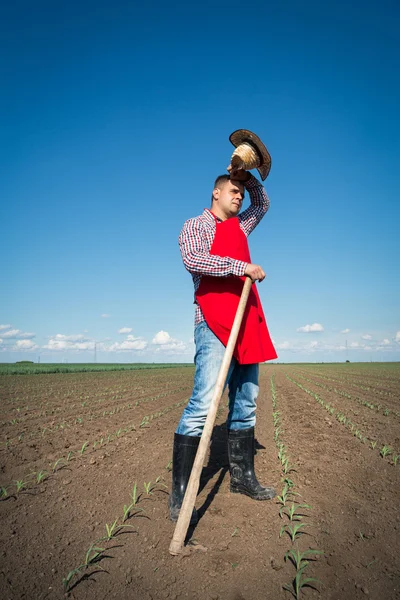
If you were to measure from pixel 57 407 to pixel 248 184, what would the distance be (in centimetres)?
788

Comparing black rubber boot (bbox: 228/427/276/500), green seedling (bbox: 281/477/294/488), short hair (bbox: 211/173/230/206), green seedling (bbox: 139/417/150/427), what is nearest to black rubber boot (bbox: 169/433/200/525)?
black rubber boot (bbox: 228/427/276/500)

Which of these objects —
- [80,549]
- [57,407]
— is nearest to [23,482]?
[80,549]

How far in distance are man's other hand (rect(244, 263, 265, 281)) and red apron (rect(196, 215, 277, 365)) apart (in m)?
0.23

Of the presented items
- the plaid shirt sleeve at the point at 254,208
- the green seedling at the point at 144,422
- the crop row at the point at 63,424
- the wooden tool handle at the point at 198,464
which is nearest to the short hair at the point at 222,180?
the plaid shirt sleeve at the point at 254,208

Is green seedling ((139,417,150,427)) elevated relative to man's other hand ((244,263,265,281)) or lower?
lower

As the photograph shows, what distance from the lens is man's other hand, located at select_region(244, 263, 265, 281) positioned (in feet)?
7.61

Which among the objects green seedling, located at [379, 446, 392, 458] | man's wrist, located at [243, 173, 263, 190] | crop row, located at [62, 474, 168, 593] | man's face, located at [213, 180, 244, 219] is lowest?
green seedling, located at [379, 446, 392, 458]

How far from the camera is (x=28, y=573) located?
69.3 inches

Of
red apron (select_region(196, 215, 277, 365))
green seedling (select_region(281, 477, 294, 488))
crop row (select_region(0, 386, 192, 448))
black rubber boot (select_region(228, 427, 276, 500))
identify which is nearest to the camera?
red apron (select_region(196, 215, 277, 365))

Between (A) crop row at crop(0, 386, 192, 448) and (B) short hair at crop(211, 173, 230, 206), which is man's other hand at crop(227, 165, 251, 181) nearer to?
(B) short hair at crop(211, 173, 230, 206)

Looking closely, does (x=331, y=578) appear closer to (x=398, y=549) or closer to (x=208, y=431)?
(x=398, y=549)

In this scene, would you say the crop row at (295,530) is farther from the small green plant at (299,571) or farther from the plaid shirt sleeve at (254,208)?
the plaid shirt sleeve at (254,208)

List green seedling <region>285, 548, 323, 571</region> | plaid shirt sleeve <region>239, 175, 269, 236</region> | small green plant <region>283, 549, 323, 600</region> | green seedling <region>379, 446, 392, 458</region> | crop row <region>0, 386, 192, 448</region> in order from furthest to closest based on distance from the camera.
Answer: crop row <region>0, 386, 192, 448</region> → green seedling <region>379, 446, 392, 458</region> → plaid shirt sleeve <region>239, 175, 269, 236</region> → green seedling <region>285, 548, 323, 571</region> → small green plant <region>283, 549, 323, 600</region>

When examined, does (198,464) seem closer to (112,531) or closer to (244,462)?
(112,531)
